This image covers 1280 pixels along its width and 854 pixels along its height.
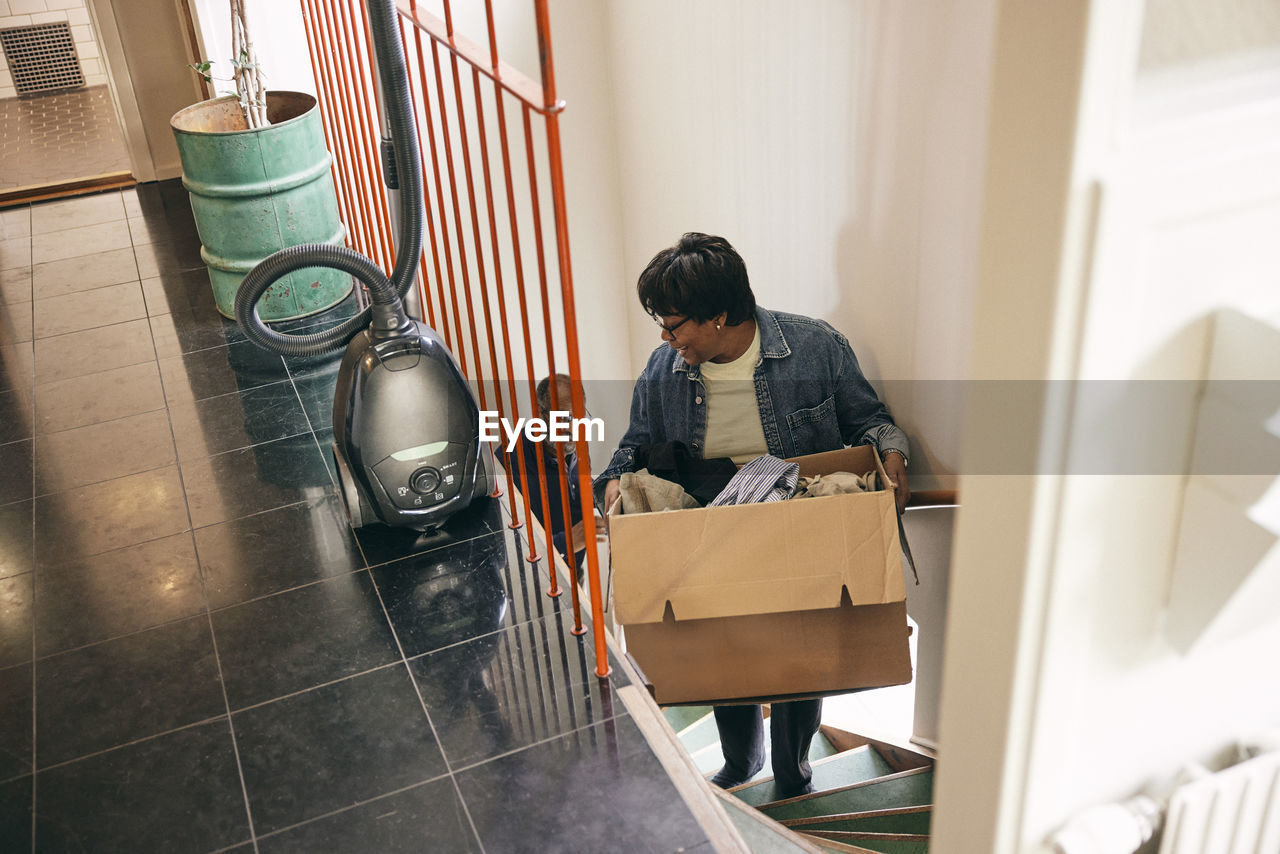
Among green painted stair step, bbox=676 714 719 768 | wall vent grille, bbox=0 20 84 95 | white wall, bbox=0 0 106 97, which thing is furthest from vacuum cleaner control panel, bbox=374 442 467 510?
wall vent grille, bbox=0 20 84 95

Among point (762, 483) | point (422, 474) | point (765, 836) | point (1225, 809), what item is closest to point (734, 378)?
point (762, 483)

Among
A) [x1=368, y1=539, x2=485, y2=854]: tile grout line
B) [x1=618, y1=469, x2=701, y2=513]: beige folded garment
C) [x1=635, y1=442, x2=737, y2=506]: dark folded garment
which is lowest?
[x1=368, y1=539, x2=485, y2=854]: tile grout line

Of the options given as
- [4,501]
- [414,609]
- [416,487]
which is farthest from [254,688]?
[4,501]

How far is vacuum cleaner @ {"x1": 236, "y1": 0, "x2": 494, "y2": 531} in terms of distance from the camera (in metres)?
2.04

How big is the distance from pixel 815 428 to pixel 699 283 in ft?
1.36

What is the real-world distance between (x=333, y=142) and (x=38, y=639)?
1886 millimetres

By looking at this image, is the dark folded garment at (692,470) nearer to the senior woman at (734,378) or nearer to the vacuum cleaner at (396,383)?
the senior woman at (734,378)

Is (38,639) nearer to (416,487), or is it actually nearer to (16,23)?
(416,487)

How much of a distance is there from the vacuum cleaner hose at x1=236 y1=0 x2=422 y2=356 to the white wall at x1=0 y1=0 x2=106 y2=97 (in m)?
6.63

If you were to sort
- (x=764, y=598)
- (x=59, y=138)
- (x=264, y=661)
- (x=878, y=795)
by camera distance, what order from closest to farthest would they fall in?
(x=764, y=598) → (x=264, y=661) → (x=878, y=795) → (x=59, y=138)

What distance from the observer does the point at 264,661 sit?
1.95 m

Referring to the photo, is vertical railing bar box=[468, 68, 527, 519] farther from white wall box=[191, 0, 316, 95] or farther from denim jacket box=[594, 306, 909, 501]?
white wall box=[191, 0, 316, 95]

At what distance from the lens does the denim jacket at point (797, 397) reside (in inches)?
87.0

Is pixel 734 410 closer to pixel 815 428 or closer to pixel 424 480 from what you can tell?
pixel 815 428
